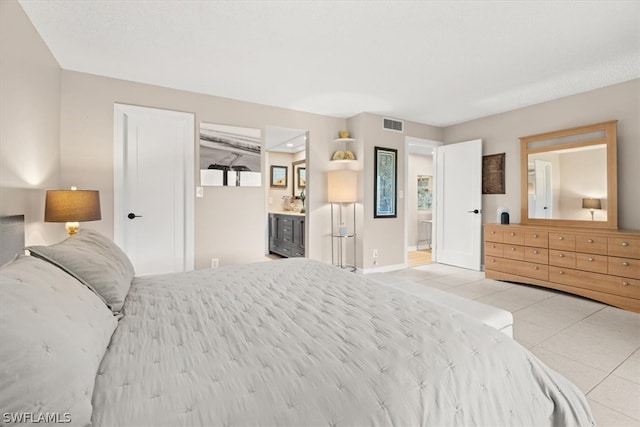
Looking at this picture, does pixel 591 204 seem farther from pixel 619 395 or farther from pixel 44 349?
pixel 44 349

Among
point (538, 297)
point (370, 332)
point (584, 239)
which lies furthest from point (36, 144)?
point (584, 239)

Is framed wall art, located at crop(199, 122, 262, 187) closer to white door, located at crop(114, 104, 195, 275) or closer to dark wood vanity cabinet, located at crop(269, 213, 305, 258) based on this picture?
white door, located at crop(114, 104, 195, 275)

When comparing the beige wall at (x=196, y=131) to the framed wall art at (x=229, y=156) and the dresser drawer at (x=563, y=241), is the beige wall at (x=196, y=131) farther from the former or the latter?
the dresser drawer at (x=563, y=241)

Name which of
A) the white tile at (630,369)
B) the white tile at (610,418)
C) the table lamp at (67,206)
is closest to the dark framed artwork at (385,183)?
the white tile at (630,369)

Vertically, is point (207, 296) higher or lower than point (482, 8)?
lower

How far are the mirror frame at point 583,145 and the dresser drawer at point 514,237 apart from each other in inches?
13.4

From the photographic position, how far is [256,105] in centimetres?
420

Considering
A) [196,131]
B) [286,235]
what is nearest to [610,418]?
[196,131]

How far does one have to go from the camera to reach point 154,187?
361 centimetres

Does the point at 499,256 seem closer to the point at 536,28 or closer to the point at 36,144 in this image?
the point at 536,28

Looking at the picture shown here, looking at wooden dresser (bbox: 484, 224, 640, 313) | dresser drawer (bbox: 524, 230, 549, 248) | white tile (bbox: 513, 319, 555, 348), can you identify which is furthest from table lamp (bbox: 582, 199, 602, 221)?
white tile (bbox: 513, 319, 555, 348)

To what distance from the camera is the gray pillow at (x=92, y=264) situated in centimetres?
127

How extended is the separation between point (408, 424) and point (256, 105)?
13.6ft

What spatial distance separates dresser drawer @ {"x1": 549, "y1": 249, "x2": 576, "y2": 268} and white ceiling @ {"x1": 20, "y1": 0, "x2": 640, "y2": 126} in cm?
205
